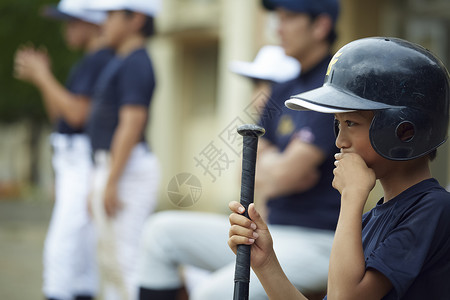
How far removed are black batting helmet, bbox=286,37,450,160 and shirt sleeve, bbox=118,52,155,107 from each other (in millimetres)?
2607

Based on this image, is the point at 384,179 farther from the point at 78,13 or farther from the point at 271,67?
the point at 78,13

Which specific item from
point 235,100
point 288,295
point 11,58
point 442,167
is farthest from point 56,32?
→ point 288,295

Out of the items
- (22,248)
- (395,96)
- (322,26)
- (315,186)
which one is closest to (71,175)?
(322,26)

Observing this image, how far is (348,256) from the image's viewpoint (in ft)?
5.83

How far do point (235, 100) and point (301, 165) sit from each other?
9196mm

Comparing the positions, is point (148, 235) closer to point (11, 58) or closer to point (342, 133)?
point (342, 133)

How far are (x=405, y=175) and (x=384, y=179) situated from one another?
55 mm

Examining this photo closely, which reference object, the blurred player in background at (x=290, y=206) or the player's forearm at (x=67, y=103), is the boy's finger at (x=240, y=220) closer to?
the blurred player in background at (x=290, y=206)

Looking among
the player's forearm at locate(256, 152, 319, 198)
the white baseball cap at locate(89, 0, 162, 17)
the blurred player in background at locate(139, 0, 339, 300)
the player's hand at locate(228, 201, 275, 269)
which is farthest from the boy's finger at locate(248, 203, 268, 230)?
the white baseball cap at locate(89, 0, 162, 17)

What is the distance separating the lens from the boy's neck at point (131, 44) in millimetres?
4731

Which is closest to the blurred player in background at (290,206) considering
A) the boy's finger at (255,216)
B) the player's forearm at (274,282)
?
the player's forearm at (274,282)

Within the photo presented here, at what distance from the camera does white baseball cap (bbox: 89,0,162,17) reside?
470 centimetres

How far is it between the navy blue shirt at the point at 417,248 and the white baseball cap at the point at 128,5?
3.13 metres

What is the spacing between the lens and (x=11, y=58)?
1994 cm
